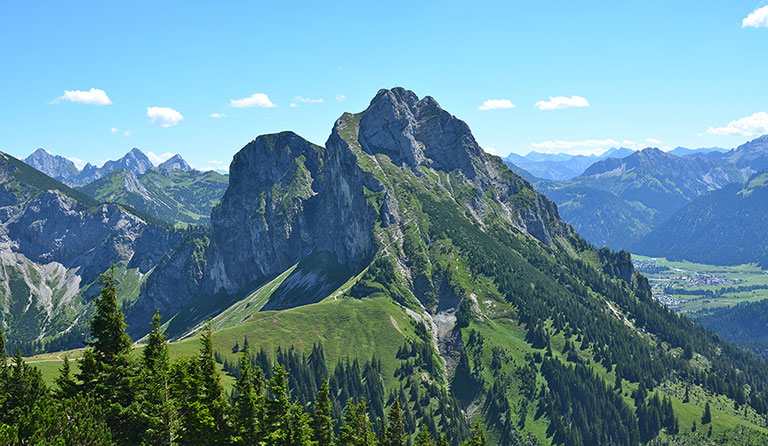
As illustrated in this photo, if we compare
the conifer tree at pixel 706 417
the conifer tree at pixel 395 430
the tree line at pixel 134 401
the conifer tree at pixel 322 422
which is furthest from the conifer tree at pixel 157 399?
the conifer tree at pixel 706 417

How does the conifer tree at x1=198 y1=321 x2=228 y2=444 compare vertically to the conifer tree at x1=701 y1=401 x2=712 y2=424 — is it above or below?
above

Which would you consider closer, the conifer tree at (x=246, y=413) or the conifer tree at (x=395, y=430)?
the conifer tree at (x=246, y=413)

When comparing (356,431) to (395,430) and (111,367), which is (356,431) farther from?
(111,367)

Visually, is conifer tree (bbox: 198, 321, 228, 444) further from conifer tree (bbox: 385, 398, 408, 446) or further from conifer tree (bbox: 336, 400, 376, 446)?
conifer tree (bbox: 385, 398, 408, 446)

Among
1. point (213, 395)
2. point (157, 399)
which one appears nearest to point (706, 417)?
point (213, 395)

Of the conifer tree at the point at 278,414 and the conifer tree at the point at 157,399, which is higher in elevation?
the conifer tree at the point at 157,399

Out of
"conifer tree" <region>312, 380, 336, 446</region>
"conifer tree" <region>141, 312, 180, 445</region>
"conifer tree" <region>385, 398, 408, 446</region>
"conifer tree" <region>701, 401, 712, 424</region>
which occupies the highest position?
"conifer tree" <region>141, 312, 180, 445</region>

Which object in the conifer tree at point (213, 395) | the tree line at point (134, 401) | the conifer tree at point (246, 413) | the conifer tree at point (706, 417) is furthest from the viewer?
the conifer tree at point (706, 417)

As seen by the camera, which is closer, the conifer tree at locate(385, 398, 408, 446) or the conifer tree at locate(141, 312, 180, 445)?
the conifer tree at locate(141, 312, 180, 445)

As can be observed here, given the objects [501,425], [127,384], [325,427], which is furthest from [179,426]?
[501,425]

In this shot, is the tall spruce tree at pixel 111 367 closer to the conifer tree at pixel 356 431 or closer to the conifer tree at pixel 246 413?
the conifer tree at pixel 246 413

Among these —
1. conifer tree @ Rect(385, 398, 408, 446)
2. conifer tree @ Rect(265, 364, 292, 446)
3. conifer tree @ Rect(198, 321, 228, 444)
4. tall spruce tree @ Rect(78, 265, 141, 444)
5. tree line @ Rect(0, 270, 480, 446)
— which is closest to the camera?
tree line @ Rect(0, 270, 480, 446)

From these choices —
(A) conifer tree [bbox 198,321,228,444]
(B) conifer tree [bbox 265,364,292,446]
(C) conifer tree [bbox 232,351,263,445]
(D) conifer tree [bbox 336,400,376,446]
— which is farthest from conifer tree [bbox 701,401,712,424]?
(A) conifer tree [bbox 198,321,228,444]

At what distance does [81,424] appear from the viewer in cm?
3388
